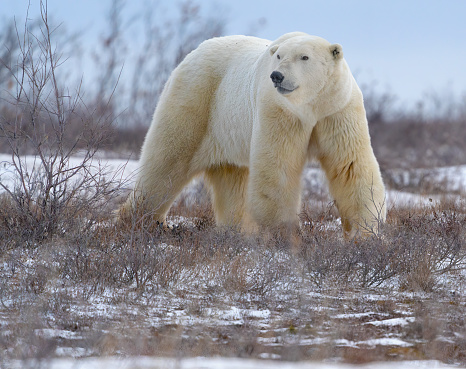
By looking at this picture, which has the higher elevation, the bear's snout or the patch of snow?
the bear's snout

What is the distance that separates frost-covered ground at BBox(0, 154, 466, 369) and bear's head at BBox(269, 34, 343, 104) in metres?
1.32

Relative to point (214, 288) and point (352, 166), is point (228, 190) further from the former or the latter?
point (214, 288)

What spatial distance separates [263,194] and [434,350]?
7.39 feet

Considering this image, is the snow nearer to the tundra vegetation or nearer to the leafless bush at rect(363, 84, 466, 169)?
the tundra vegetation

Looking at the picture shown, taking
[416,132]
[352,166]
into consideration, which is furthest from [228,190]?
[416,132]

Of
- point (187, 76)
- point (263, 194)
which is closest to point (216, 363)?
point (263, 194)

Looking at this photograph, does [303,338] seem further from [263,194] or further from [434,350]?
[263,194]

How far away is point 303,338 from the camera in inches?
106

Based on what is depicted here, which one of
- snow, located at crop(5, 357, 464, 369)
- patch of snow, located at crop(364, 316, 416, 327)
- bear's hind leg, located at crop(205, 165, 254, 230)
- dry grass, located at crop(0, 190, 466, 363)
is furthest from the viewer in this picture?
bear's hind leg, located at crop(205, 165, 254, 230)

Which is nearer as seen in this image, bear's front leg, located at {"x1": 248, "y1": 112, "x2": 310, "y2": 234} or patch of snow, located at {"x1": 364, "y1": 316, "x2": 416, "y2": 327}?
patch of snow, located at {"x1": 364, "y1": 316, "x2": 416, "y2": 327}

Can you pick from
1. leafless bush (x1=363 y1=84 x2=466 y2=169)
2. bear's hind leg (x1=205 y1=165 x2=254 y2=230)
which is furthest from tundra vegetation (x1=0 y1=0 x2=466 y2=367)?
leafless bush (x1=363 y1=84 x2=466 y2=169)

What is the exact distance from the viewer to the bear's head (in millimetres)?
4129

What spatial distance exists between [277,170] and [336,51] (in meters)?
0.92

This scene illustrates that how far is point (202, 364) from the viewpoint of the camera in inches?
91.7
